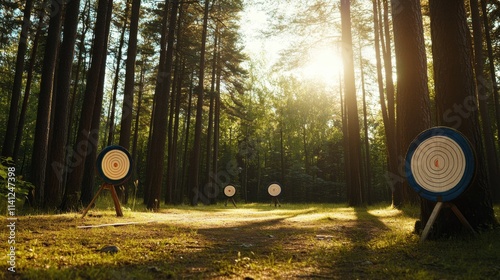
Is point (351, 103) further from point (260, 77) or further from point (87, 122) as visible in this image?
point (260, 77)

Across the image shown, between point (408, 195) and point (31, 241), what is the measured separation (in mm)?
8920

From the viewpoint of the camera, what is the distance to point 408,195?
9.50 metres

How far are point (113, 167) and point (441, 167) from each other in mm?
6717

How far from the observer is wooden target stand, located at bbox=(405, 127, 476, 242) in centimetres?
402

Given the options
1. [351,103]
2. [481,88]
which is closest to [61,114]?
[351,103]

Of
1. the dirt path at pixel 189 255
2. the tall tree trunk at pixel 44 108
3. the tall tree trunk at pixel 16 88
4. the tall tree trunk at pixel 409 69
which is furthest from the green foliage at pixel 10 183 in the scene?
the tall tree trunk at pixel 16 88

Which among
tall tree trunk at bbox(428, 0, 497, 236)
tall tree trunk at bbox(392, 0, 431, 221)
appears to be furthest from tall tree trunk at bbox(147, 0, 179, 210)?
tall tree trunk at bbox(428, 0, 497, 236)

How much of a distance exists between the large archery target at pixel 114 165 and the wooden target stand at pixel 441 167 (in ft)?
20.2

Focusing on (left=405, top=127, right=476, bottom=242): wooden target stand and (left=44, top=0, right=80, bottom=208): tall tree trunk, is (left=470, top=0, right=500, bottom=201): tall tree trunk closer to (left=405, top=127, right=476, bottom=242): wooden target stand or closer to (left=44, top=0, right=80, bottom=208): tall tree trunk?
(left=405, top=127, right=476, bottom=242): wooden target stand

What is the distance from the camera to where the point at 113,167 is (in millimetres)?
7945

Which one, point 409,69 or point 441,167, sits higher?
point 409,69

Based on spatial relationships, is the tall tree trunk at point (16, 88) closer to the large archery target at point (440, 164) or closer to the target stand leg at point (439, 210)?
the large archery target at point (440, 164)

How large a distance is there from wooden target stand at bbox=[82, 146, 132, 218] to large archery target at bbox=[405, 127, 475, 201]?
6135mm

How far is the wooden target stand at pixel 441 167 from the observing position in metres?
4.02
